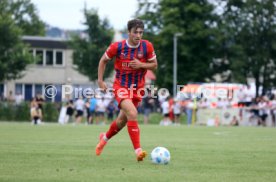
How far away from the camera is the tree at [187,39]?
69.6 meters

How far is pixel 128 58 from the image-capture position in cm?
1263

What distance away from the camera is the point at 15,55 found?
5750cm

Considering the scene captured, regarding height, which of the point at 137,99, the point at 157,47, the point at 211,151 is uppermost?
the point at 157,47

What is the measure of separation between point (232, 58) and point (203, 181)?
2433 inches

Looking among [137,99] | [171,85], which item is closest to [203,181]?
[137,99]

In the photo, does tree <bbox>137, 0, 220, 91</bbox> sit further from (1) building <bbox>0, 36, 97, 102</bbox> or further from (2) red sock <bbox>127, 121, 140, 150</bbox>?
(2) red sock <bbox>127, 121, 140, 150</bbox>

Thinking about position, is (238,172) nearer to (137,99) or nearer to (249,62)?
(137,99)

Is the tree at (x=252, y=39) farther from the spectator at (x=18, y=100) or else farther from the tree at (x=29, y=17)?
the tree at (x=29, y=17)

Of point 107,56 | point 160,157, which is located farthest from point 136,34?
point 160,157

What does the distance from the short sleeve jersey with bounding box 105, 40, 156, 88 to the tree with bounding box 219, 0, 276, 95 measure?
55.7m

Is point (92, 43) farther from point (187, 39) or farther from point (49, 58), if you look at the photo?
point (49, 58)

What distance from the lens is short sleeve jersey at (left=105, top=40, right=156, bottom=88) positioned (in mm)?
12656

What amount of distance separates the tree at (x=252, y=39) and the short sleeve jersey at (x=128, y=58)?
5569 cm

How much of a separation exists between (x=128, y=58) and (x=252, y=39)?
58146 mm
